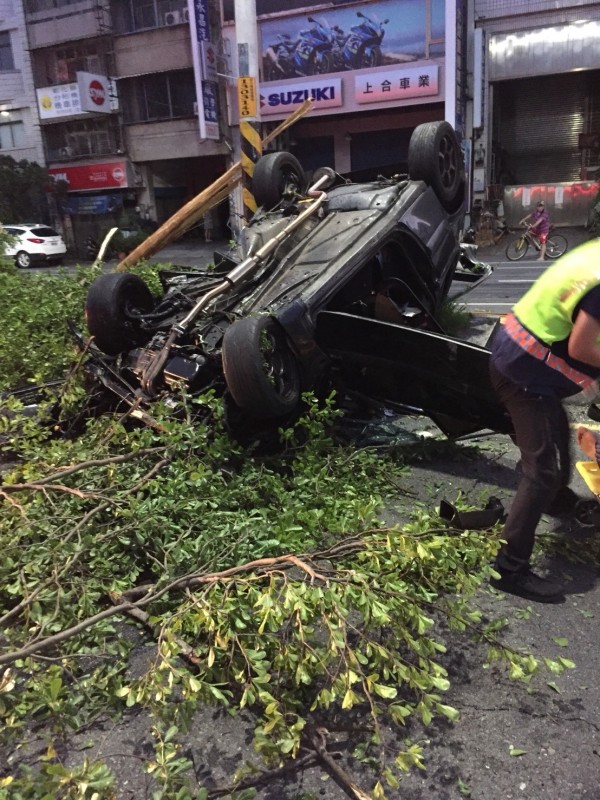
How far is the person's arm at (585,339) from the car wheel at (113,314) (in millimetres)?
2620

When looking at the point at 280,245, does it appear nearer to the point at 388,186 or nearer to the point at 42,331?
the point at 388,186

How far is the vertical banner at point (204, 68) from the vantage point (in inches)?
802

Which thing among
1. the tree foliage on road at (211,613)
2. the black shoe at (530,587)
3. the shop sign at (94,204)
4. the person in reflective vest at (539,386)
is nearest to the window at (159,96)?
the shop sign at (94,204)

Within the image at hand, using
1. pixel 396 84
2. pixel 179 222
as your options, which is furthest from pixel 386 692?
pixel 396 84

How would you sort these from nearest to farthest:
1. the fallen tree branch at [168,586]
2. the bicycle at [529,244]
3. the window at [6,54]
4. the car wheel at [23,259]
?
the fallen tree branch at [168,586] → the bicycle at [529,244] → the car wheel at [23,259] → the window at [6,54]

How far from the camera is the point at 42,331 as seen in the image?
5008 mm

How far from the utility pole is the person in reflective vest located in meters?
5.06

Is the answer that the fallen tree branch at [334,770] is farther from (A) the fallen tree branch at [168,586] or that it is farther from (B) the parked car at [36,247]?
(B) the parked car at [36,247]

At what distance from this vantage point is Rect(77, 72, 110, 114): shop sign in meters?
23.2

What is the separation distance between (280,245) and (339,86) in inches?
699

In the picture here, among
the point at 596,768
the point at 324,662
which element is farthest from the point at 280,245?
the point at 596,768

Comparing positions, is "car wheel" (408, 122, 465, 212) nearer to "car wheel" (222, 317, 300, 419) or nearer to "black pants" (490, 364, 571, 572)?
"car wheel" (222, 317, 300, 419)

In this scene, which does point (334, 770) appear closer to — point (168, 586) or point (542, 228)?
point (168, 586)

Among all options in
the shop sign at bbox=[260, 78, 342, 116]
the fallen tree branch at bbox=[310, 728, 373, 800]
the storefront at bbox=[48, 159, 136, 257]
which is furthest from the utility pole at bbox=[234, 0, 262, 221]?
the storefront at bbox=[48, 159, 136, 257]
